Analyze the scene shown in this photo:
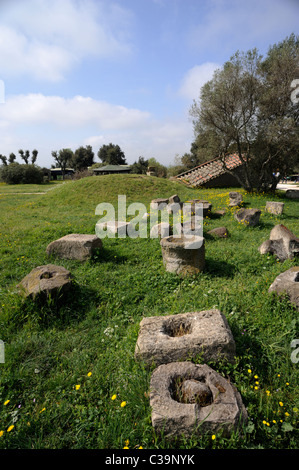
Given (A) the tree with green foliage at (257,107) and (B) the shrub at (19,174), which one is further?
(B) the shrub at (19,174)

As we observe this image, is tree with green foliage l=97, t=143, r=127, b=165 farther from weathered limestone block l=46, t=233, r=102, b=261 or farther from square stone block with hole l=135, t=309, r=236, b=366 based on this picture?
square stone block with hole l=135, t=309, r=236, b=366

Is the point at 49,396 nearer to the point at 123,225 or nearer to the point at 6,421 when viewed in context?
the point at 6,421

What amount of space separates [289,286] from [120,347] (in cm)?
282

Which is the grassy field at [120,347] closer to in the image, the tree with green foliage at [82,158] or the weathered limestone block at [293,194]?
the weathered limestone block at [293,194]

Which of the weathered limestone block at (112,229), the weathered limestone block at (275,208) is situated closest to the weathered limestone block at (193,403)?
the weathered limestone block at (112,229)

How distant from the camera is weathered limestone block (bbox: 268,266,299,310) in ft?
12.4

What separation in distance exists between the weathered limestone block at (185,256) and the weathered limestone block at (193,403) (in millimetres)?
2488

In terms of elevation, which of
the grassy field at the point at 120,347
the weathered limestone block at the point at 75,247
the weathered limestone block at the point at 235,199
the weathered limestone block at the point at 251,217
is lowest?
the grassy field at the point at 120,347

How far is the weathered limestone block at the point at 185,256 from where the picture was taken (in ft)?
16.0

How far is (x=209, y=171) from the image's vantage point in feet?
71.3

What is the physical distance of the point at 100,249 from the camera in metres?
6.23

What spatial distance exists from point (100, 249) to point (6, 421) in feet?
13.4

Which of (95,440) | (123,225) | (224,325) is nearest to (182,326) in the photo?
(224,325)

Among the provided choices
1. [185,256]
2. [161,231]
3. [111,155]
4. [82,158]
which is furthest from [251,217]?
[82,158]
